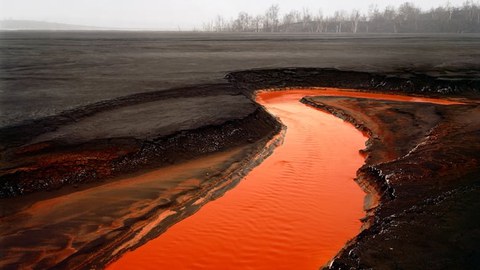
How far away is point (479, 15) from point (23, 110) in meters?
144

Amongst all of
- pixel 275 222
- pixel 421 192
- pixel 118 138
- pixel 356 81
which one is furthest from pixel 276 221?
Answer: pixel 356 81

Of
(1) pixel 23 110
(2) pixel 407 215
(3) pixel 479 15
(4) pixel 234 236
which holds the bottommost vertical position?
(4) pixel 234 236

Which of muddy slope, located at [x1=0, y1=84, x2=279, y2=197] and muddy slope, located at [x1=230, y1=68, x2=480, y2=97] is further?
muddy slope, located at [x1=230, y1=68, x2=480, y2=97]

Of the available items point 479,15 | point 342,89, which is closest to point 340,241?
point 342,89

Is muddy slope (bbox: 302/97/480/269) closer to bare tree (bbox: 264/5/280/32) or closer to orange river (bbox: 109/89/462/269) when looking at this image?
orange river (bbox: 109/89/462/269)

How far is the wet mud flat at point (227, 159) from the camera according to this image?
4.84m

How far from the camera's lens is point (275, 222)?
5.93 m

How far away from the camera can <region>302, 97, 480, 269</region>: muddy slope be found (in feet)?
14.0

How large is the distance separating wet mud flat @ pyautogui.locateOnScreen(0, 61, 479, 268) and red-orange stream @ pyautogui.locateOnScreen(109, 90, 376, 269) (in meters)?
0.33

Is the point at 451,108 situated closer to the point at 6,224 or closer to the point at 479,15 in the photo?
the point at 6,224

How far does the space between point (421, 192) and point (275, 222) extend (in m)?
2.45

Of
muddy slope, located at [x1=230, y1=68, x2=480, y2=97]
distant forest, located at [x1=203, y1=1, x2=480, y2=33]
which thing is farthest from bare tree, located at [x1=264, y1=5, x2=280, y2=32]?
muddy slope, located at [x1=230, y1=68, x2=480, y2=97]

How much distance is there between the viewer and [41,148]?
775 centimetres

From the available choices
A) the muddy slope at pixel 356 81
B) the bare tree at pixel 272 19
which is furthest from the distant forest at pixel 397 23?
the muddy slope at pixel 356 81
